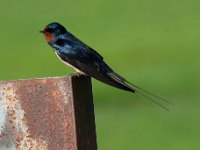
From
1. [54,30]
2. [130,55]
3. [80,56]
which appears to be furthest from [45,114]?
[130,55]

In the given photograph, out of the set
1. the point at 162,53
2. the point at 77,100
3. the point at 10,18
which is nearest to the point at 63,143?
the point at 77,100

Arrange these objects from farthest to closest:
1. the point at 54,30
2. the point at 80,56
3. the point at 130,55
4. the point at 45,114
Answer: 1. the point at 130,55
2. the point at 54,30
3. the point at 80,56
4. the point at 45,114

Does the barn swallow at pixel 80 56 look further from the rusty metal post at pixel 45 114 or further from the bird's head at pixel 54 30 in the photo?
the rusty metal post at pixel 45 114

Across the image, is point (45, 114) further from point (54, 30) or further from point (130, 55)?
point (130, 55)

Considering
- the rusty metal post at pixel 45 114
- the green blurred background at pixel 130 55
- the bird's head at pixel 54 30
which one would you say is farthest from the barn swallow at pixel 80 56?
the green blurred background at pixel 130 55

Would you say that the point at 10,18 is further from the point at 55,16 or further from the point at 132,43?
the point at 132,43

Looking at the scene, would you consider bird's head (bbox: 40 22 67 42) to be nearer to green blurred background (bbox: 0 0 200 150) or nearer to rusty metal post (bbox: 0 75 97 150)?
rusty metal post (bbox: 0 75 97 150)

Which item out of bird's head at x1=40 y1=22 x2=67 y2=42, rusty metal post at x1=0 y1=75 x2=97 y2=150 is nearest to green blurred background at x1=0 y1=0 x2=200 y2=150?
bird's head at x1=40 y1=22 x2=67 y2=42
